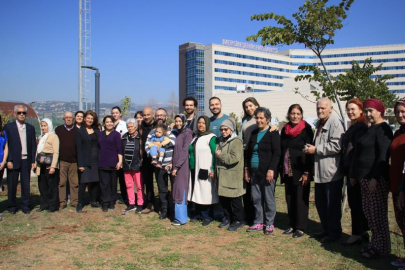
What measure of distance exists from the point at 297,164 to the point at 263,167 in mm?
539

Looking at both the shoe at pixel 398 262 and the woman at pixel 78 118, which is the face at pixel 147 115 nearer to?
the woman at pixel 78 118

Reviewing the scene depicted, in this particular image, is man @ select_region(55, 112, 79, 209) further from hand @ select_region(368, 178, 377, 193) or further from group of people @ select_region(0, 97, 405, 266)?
hand @ select_region(368, 178, 377, 193)

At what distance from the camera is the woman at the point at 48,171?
746 centimetres

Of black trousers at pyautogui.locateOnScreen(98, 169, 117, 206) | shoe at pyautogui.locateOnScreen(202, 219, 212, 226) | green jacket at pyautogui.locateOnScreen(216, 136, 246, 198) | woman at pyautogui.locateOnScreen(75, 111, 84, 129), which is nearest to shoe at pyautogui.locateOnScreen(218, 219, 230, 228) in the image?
shoe at pyautogui.locateOnScreen(202, 219, 212, 226)

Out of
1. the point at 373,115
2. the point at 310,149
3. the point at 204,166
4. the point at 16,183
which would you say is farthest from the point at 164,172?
the point at 373,115

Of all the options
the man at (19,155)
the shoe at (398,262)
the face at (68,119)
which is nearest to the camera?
the shoe at (398,262)

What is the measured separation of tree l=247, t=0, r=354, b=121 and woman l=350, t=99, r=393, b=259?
265cm

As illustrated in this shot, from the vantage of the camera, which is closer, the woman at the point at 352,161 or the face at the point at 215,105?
the woman at the point at 352,161

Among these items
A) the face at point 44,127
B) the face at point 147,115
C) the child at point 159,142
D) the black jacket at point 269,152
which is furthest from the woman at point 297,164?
the face at point 44,127

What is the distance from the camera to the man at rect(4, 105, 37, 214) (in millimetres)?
7324

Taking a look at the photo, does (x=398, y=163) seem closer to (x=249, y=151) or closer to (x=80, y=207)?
(x=249, y=151)

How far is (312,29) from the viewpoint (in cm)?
740

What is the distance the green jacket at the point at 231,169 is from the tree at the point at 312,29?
2560mm

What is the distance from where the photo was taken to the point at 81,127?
777 cm
